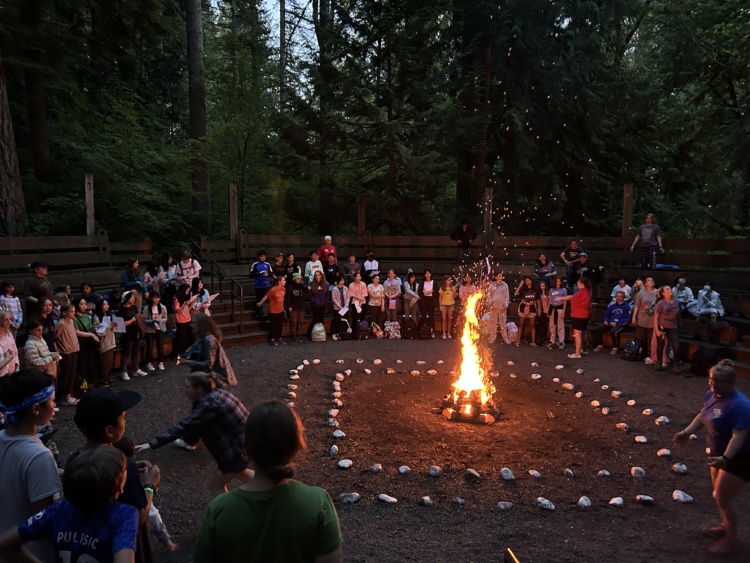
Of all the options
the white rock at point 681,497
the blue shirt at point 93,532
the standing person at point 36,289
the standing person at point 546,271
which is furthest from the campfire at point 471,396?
the standing person at point 36,289

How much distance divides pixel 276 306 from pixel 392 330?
3.39 m

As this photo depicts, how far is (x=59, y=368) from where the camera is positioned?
10.2m

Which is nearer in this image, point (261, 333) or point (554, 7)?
point (261, 333)

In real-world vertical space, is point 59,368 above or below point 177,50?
below

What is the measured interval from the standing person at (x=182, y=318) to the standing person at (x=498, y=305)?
7.78 metres

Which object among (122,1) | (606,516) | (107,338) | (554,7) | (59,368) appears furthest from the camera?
(554,7)

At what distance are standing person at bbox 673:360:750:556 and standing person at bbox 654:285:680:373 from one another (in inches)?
299

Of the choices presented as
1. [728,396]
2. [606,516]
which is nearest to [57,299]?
[606,516]

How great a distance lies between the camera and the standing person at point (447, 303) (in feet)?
54.4

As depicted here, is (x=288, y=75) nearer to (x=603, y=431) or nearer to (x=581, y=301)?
(x=581, y=301)

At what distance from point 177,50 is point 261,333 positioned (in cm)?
1643

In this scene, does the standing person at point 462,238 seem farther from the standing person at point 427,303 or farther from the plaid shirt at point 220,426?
the plaid shirt at point 220,426

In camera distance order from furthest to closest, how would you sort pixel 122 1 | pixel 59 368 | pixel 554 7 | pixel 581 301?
pixel 554 7 < pixel 122 1 < pixel 581 301 < pixel 59 368

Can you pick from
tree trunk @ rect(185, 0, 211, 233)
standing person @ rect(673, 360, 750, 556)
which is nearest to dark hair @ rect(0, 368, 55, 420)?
standing person @ rect(673, 360, 750, 556)
